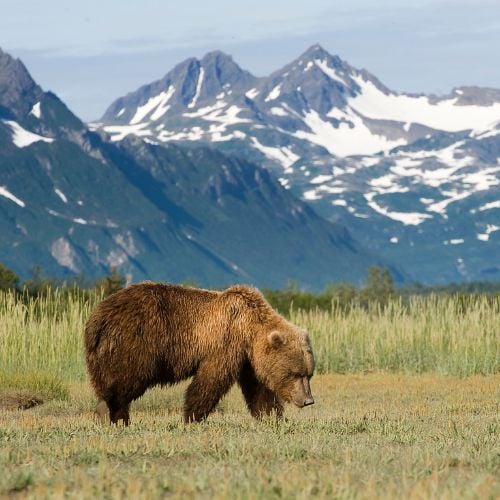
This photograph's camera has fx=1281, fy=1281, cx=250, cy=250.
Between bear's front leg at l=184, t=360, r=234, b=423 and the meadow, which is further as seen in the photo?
bear's front leg at l=184, t=360, r=234, b=423

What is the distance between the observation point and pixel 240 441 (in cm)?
1000

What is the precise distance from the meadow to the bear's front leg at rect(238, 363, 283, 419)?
0.18m

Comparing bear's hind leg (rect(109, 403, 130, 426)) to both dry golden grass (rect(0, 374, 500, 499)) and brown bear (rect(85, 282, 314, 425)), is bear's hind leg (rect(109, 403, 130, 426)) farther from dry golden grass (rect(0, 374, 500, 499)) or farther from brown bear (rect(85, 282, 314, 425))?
dry golden grass (rect(0, 374, 500, 499))

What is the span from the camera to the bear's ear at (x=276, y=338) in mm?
12641

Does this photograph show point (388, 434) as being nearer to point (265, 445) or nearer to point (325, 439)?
point (325, 439)

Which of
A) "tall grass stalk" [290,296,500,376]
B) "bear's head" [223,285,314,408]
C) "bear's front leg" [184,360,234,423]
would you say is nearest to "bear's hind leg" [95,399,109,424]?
"bear's front leg" [184,360,234,423]

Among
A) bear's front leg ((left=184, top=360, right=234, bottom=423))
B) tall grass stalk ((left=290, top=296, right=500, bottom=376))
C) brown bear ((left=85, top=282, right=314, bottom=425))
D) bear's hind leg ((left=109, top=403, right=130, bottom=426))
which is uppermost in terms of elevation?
brown bear ((left=85, top=282, right=314, bottom=425))

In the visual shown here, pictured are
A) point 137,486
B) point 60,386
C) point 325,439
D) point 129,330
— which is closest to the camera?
point 137,486

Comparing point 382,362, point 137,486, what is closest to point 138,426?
point 137,486

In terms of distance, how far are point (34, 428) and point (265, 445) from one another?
2609 mm

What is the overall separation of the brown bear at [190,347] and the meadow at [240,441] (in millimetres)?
399

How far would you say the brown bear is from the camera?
40.9ft

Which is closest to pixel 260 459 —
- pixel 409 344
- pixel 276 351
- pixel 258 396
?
pixel 276 351

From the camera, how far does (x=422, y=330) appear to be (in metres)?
25.6
